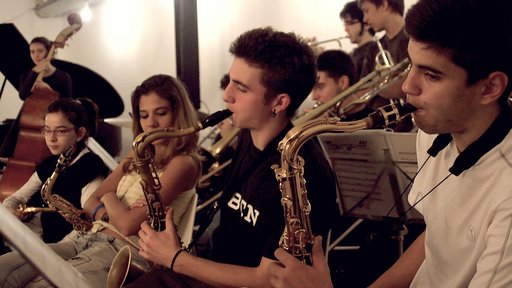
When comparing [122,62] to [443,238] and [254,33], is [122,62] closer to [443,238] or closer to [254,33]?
[254,33]

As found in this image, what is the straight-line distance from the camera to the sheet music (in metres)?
2.04

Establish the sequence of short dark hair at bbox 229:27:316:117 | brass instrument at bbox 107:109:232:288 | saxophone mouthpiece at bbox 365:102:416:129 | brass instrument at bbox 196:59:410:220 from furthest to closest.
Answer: brass instrument at bbox 196:59:410:220 → brass instrument at bbox 107:109:232:288 → short dark hair at bbox 229:27:316:117 → saxophone mouthpiece at bbox 365:102:416:129

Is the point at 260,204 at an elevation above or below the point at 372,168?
above

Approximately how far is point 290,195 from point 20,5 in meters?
6.09

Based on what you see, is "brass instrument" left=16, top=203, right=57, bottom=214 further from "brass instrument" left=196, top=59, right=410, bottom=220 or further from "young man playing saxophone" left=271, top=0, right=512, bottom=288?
"young man playing saxophone" left=271, top=0, right=512, bottom=288

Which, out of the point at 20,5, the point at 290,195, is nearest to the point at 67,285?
the point at 290,195

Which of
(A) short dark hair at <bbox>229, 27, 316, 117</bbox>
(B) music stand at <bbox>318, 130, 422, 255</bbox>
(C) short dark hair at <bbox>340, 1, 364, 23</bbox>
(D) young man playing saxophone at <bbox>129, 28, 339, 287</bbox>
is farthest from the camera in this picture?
(C) short dark hair at <bbox>340, 1, 364, 23</bbox>

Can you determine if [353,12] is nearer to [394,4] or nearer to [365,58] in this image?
[365,58]

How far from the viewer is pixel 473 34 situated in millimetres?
1151


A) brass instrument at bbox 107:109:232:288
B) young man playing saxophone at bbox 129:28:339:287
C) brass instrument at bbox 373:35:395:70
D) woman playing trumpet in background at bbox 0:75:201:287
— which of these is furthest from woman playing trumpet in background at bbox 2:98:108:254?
brass instrument at bbox 373:35:395:70

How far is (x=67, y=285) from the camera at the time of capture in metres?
0.80

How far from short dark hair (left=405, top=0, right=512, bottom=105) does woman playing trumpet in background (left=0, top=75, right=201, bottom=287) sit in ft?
4.10

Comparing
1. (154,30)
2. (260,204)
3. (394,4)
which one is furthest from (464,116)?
(154,30)

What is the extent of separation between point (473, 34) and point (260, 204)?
77 cm
